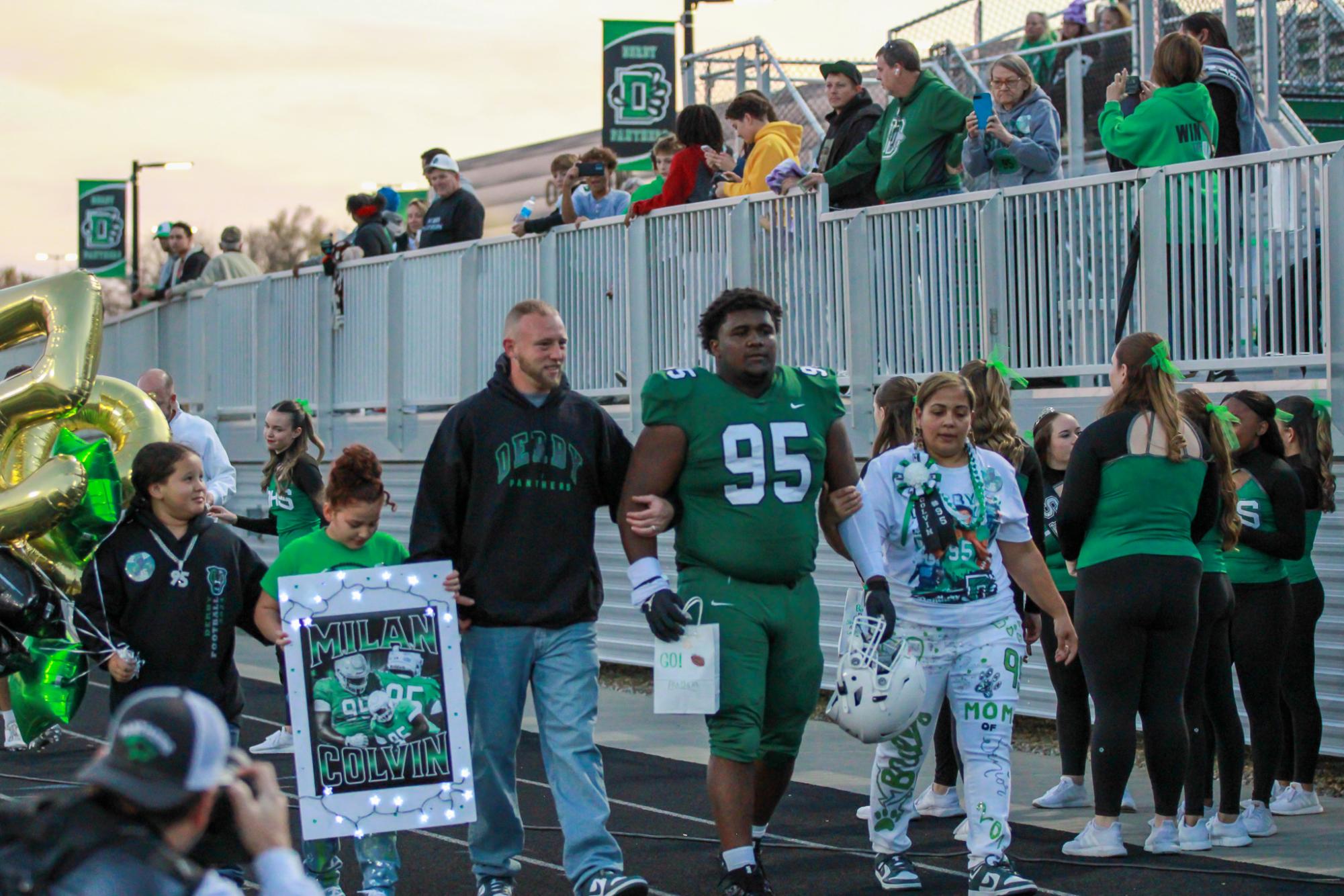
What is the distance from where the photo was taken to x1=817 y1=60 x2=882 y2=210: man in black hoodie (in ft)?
36.4

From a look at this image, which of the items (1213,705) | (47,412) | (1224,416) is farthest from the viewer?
(47,412)

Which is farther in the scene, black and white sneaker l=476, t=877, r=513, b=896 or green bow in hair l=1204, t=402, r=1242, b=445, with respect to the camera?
green bow in hair l=1204, t=402, r=1242, b=445

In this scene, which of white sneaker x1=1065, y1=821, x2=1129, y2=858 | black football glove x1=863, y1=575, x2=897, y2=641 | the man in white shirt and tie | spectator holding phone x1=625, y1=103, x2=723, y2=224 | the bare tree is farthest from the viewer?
the bare tree

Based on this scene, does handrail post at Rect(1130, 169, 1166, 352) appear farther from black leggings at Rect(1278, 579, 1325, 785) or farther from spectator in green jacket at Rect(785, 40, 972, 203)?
black leggings at Rect(1278, 579, 1325, 785)

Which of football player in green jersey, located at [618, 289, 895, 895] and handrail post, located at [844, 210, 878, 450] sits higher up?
handrail post, located at [844, 210, 878, 450]

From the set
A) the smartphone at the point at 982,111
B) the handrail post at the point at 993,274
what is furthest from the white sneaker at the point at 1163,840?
the smartphone at the point at 982,111

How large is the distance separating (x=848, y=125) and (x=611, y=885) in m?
6.62

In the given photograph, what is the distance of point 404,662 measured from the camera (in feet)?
19.6

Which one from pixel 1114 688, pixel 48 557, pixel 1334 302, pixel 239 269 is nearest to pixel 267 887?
pixel 1114 688

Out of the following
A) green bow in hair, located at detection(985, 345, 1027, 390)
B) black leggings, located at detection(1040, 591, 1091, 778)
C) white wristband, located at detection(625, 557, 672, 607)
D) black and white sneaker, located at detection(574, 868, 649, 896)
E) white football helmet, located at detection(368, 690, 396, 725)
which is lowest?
black and white sneaker, located at detection(574, 868, 649, 896)

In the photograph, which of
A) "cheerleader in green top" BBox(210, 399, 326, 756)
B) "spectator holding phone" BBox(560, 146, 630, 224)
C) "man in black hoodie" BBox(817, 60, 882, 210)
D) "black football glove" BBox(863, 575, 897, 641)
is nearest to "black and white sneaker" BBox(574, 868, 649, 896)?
"black football glove" BBox(863, 575, 897, 641)

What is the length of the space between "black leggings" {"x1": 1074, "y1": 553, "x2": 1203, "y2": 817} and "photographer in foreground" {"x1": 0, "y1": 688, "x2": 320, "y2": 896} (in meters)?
4.41

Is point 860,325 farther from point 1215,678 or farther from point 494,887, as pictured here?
point 494,887

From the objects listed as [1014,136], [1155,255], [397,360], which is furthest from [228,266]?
[1155,255]
